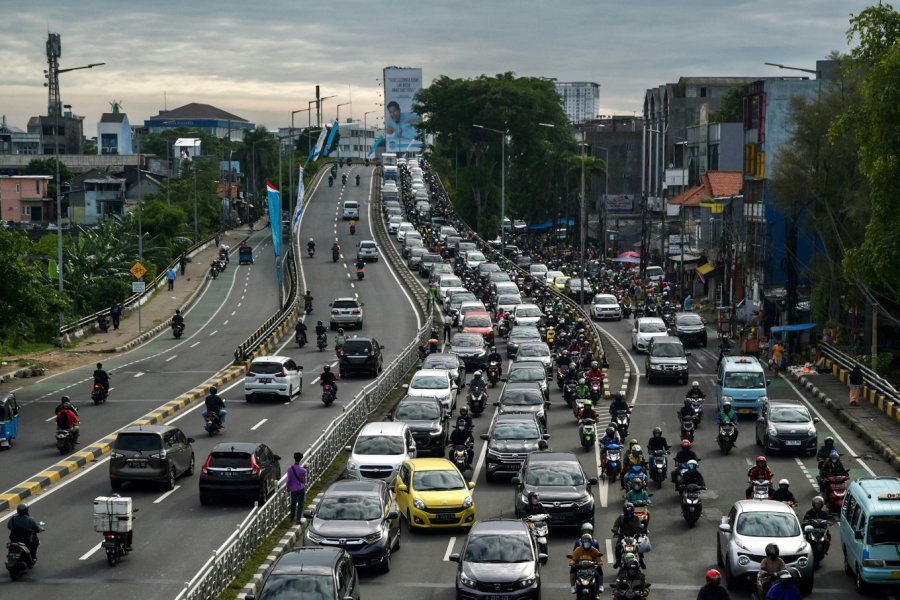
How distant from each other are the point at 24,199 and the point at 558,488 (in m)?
127

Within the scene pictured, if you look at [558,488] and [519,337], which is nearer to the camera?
[558,488]

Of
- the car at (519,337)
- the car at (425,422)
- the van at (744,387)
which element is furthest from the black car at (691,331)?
the car at (425,422)

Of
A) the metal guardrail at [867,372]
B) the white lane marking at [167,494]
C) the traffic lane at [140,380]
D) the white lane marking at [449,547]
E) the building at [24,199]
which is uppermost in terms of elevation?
the building at [24,199]

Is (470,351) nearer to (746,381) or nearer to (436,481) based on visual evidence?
(746,381)

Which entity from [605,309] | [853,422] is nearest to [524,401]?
[853,422]

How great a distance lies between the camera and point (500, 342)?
2438 inches

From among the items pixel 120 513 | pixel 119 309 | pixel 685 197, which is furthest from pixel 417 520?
pixel 685 197

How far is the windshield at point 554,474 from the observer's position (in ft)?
86.8

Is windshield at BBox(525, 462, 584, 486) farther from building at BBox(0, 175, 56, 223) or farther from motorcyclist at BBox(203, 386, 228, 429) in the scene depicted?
building at BBox(0, 175, 56, 223)

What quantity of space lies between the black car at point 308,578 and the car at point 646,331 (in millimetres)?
40828

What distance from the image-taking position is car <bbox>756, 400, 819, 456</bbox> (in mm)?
34688

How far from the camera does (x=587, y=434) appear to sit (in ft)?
119

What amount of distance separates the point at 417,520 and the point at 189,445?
25.4 ft

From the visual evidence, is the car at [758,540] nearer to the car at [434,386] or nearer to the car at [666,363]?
the car at [434,386]
